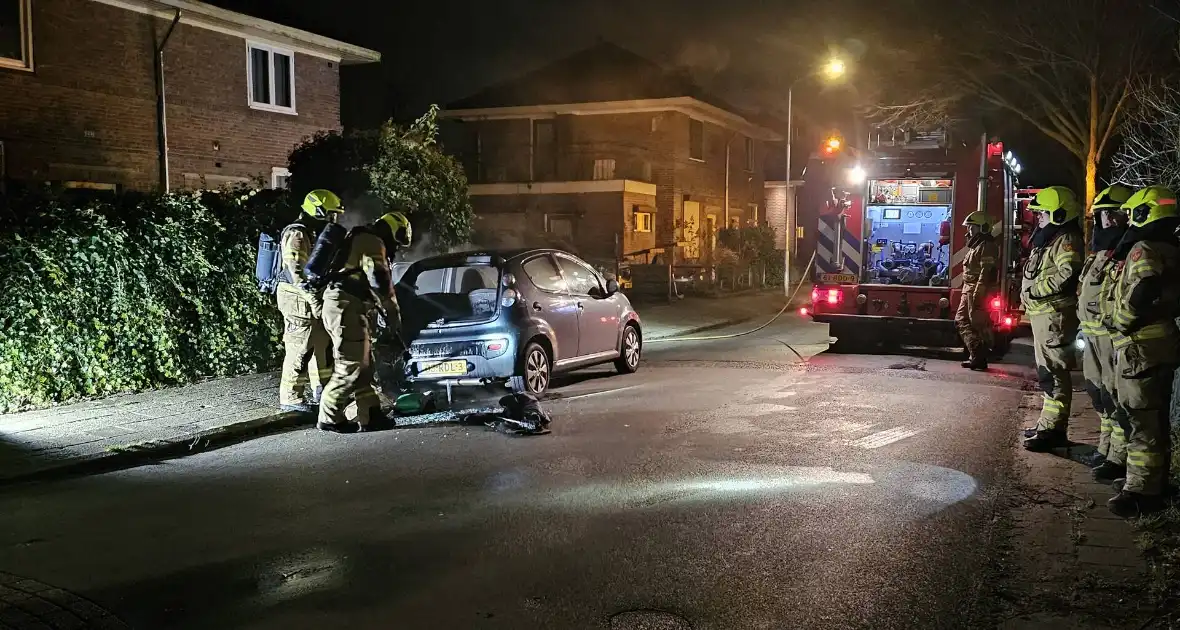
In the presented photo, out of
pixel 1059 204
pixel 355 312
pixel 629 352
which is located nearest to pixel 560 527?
pixel 355 312

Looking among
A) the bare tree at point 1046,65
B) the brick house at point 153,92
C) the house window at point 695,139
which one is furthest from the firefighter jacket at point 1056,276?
the house window at point 695,139

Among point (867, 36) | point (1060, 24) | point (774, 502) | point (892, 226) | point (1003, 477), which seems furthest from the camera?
point (867, 36)

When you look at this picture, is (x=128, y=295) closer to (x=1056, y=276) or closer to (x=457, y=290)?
(x=457, y=290)

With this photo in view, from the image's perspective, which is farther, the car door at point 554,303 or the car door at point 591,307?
the car door at point 591,307

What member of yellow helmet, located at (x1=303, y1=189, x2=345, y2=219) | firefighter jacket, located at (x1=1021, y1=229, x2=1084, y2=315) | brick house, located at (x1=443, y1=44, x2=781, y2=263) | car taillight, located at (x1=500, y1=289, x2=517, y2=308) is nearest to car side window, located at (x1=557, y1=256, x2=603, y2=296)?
car taillight, located at (x1=500, y1=289, x2=517, y2=308)

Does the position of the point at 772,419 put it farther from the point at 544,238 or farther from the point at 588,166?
the point at 588,166

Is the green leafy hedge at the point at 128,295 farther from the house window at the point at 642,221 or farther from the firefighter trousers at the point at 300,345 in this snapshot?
the house window at the point at 642,221

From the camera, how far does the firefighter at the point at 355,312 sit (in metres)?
8.12

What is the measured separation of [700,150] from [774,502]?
28919 mm

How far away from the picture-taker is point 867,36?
70.1 ft

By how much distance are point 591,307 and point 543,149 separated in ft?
74.9

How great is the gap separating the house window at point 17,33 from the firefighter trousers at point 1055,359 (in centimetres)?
1679

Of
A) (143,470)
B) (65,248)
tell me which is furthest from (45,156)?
(143,470)

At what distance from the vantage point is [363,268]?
324 inches
